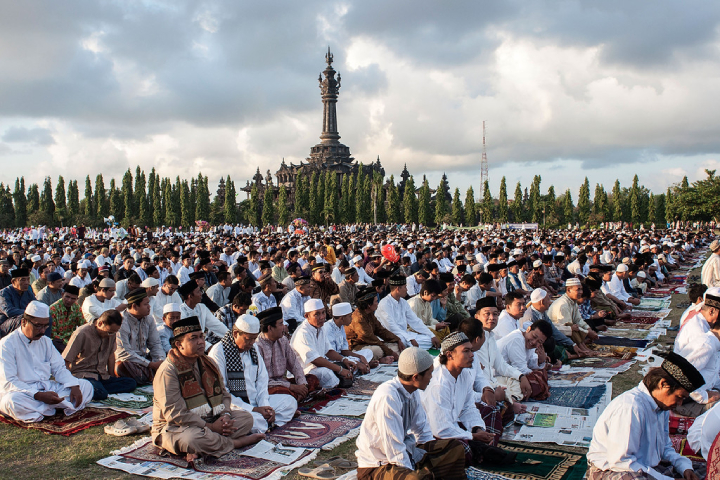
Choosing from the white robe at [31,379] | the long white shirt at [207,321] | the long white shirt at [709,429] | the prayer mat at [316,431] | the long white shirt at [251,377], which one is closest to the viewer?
the long white shirt at [709,429]

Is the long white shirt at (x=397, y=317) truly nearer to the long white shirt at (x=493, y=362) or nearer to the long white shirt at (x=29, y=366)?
the long white shirt at (x=493, y=362)

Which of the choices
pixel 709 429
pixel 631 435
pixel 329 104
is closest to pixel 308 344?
pixel 631 435

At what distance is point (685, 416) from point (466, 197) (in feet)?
182

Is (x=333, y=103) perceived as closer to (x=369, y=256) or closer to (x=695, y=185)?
(x=695, y=185)

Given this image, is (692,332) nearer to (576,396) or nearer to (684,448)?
(576,396)

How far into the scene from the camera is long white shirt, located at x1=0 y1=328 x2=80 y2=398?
530cm

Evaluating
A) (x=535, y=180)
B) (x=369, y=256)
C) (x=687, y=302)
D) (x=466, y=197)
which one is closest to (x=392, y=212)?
(x=466, y=197)

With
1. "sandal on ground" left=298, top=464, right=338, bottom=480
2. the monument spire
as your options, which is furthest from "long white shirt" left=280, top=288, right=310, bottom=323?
the monument spire

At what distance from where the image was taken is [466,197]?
195 feet

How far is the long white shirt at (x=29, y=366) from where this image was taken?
5.30 m

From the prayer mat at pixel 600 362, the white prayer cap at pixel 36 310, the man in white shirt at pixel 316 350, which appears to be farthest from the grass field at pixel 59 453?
the prayer mat at pixel 600 362

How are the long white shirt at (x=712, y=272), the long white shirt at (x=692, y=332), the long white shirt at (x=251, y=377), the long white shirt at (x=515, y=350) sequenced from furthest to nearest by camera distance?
the long white shirt at (x=712, y=272), the long white shirt at (x=515, y=350), the long white shirt at (x=692, y=332), the long white shirt at (x=251, y=377)

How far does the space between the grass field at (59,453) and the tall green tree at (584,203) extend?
59.1m

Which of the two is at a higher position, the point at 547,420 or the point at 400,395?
the point at 400,395
